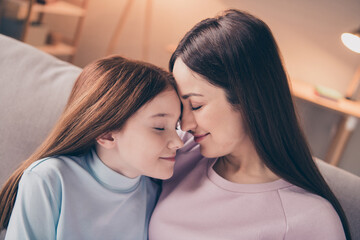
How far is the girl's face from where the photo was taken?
1043mm

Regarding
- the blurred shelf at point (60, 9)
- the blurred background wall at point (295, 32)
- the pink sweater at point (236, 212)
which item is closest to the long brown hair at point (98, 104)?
the pink sweater at point (236, 212)

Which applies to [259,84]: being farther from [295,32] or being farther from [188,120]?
[295,32]

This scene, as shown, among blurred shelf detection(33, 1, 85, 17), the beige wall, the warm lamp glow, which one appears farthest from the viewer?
the beige wall

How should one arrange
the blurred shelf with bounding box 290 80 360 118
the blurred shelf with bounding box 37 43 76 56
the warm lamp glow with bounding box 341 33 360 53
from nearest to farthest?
the warm lamp glow with bounding box 341 33 360 53 → the blurred shelf with bounding box 290 80 360 118 → the blurred shelf with bounding box 37 43 76 56

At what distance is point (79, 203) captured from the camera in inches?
40.3

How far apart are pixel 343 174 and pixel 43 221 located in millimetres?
882

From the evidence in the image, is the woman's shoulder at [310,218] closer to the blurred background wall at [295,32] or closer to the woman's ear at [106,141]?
the woman's ear at [106,141]

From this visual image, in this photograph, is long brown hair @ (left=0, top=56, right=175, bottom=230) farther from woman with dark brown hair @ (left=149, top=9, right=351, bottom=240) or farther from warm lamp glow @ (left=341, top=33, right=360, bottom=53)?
warm lamp glow @ (left=341, top=33, right=360, bottom=53)

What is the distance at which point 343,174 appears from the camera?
1157 millimetres

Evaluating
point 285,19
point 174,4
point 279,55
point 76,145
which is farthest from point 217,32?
point 174,4

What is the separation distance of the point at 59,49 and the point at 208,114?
8.29 feet

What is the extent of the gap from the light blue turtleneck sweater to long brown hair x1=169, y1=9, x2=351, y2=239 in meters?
0.40

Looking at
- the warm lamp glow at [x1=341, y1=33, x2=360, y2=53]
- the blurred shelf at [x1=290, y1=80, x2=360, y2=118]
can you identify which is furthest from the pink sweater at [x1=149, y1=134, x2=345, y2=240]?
the warm lamp glow at [x1=341, y1=33, x2=360, y2=53]

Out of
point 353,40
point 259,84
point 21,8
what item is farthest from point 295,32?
point 259,84
